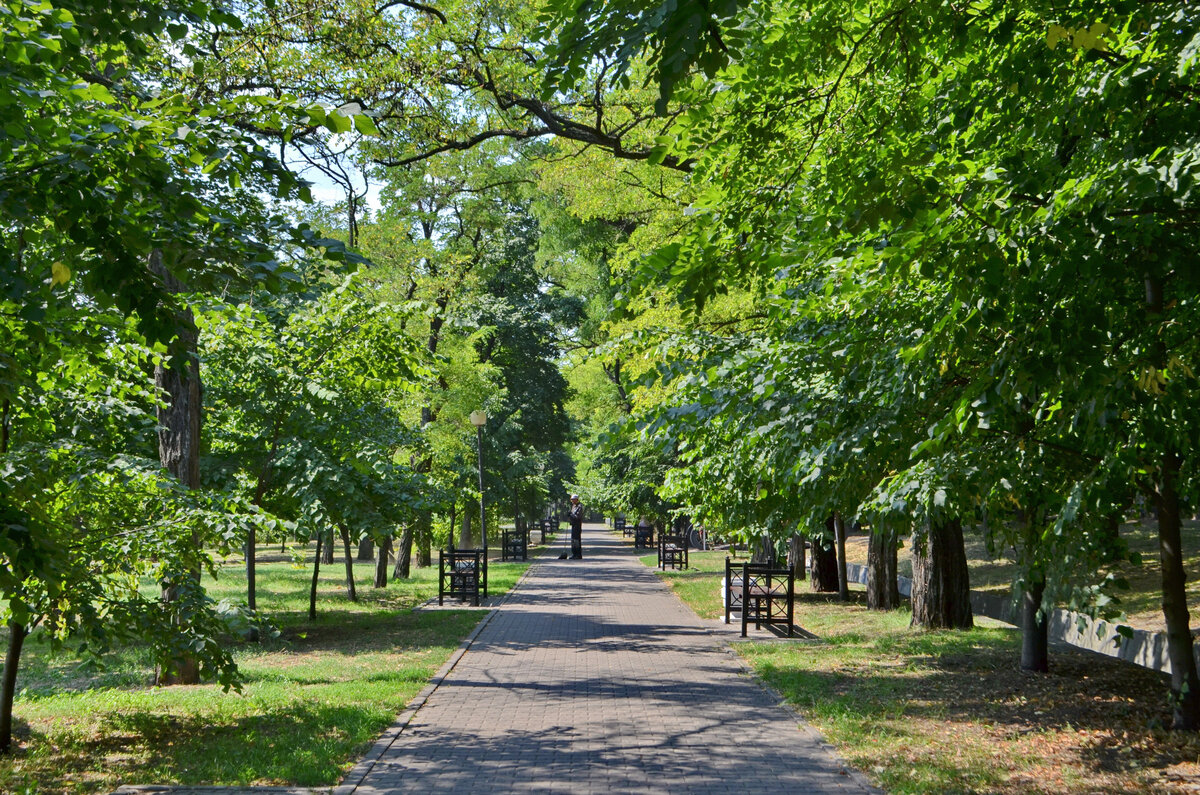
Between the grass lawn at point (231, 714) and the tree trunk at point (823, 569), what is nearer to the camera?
the grass lawn at point (231, 714)

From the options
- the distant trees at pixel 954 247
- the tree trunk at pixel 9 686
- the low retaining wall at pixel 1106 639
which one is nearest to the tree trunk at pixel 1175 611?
the distant trees at pixel 954 247

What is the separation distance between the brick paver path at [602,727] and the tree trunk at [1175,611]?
266 centimetres

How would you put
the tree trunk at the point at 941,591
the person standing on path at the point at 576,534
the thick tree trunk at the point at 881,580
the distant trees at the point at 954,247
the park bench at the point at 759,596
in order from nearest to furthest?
1. the distant trees at the point at 954,247
2. the tree trunk at the point at 941,591
3. the park bench at the point at 759,596
4. the thick tree trunk at the point at 881,580
5. the person standing on path at the point at 576,534

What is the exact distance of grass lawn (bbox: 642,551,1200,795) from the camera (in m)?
6.70

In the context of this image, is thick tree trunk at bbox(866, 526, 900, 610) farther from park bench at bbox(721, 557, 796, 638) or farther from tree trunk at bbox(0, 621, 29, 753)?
tree trunk at bbox(0, 621, 29, 753)

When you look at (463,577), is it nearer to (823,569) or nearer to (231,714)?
(823,569)

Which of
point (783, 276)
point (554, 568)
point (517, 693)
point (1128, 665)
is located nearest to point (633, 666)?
point (517, 693)

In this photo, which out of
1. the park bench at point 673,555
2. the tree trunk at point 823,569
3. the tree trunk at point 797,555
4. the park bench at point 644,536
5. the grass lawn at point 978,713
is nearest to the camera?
the grass lawn at point 978,713

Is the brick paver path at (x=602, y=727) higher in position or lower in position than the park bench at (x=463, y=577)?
lower

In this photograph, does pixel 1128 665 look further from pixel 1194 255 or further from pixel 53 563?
pixel 53 563

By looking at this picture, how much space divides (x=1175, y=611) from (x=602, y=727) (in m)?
4.57

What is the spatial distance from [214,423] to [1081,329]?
1223cm

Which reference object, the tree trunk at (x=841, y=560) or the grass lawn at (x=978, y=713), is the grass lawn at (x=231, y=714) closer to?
the grass lawn at (x=978, y=713)

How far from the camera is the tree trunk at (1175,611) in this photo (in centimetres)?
749
